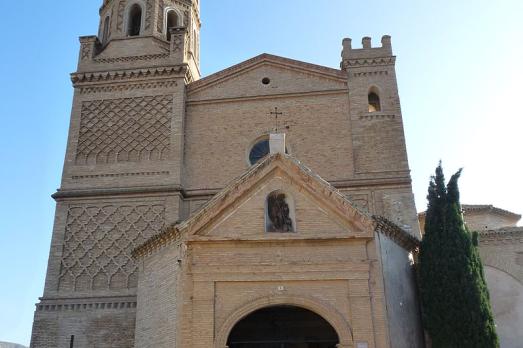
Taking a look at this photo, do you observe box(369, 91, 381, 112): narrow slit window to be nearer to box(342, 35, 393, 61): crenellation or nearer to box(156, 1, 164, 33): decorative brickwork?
box(342, 35, 393, 61): crenellation

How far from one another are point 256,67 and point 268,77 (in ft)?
1.87

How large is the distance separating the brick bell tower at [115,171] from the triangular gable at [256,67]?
0.58m

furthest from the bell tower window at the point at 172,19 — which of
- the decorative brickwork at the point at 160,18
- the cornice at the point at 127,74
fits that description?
the cornice at the point at 127,74

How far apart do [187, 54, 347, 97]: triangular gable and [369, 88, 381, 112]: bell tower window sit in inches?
56.4

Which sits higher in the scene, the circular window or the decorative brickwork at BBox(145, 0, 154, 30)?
the decorative brickwork at BBox(145, 0, 154, 30)

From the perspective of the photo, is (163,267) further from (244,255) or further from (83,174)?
(83,174)

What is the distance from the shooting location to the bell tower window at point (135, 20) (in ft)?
69.1

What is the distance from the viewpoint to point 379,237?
38.3 feet

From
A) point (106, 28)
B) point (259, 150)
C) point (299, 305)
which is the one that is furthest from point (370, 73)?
point (106, 28)

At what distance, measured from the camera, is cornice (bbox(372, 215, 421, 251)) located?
460 inches

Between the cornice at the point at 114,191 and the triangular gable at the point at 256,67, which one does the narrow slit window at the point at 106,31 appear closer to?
the triangular gable at the point at 256,67

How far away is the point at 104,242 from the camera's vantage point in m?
16.7

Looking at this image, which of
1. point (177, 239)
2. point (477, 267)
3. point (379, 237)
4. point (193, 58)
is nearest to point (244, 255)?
point (177, 239)

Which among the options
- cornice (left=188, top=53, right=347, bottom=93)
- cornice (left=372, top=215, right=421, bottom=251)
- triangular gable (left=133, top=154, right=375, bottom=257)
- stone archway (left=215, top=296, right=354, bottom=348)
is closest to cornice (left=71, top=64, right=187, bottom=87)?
cornice (left=188, top=53, right=347, bottom=93)
